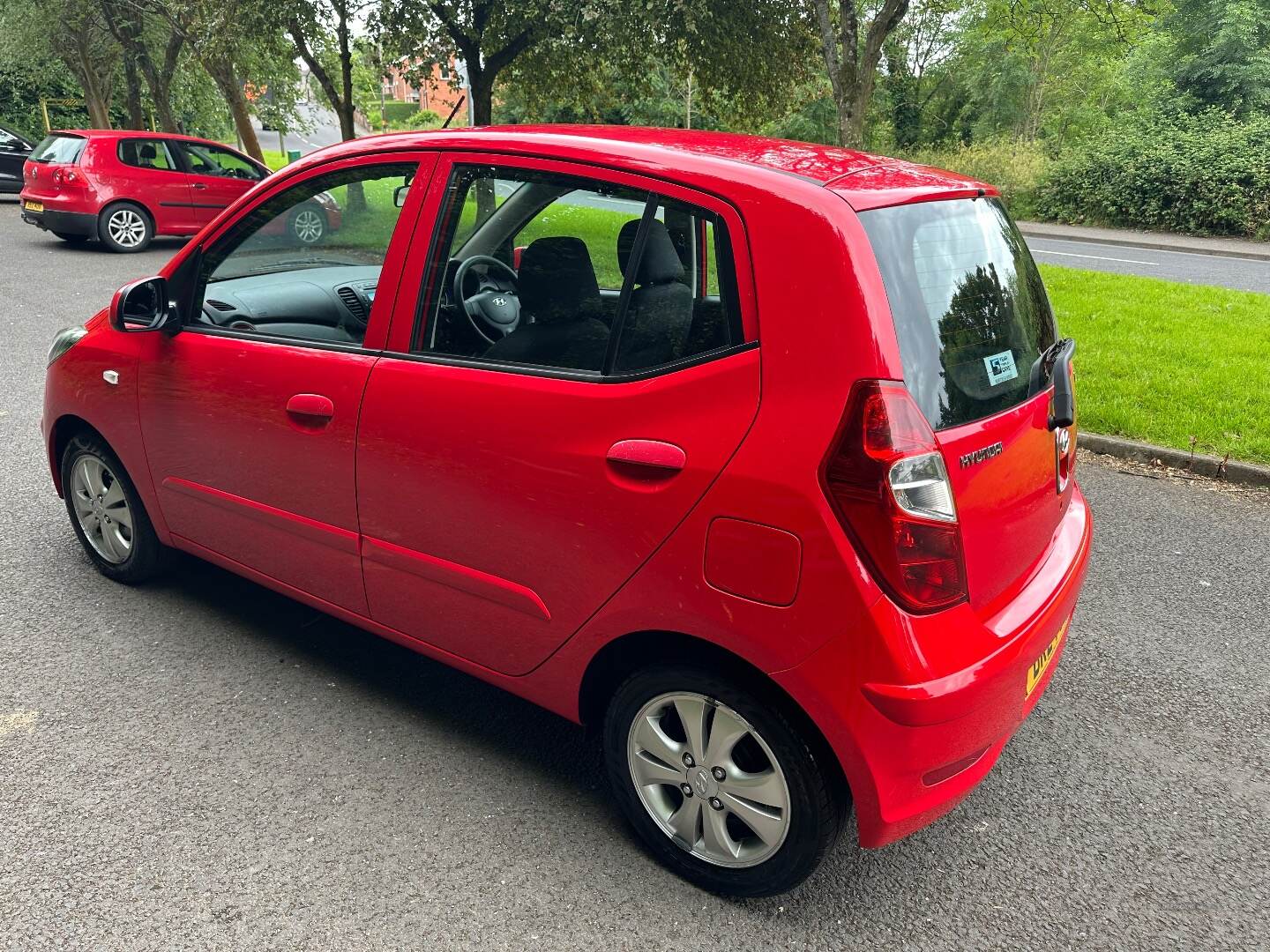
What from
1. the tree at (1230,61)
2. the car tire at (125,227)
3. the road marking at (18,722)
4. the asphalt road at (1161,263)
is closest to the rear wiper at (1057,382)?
the road marking at (18,722)

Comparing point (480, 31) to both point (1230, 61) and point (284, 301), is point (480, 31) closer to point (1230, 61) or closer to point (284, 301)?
point (284, 301)

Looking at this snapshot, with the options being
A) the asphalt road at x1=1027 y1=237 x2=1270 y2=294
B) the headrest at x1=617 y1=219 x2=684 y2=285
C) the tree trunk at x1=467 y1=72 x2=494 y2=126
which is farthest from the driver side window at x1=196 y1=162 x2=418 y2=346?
the tree trunk at x1=467 y1=72 x2=494 y2=126

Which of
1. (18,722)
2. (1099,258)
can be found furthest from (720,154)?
(1099,258)

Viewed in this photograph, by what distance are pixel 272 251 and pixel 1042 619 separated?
2.59 metres

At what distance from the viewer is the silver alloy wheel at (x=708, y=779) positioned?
2298 mm

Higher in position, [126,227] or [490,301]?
[490,301]

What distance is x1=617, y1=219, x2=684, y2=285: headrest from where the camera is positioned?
2332 millimetres

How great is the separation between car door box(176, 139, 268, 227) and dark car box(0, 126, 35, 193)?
9.28 metres

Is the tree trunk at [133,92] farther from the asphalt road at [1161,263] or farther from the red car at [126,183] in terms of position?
the asphalt road at [1161,263]

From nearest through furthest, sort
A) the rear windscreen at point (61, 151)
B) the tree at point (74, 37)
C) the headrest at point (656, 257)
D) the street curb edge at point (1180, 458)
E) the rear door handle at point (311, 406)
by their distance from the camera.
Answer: the headrest at point (656, 257)
the rear door handle at point (311, 406)
the street curb edge at point (1180, 458)
the rear windscreen at point (61, 151)
the tree at point (74, 37)

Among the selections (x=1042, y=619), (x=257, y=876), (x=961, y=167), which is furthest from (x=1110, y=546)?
(x=961, y=167)

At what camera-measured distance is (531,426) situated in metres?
2.45

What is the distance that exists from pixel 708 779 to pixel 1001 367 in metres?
1.18

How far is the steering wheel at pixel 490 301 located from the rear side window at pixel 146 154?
45.2 feet
